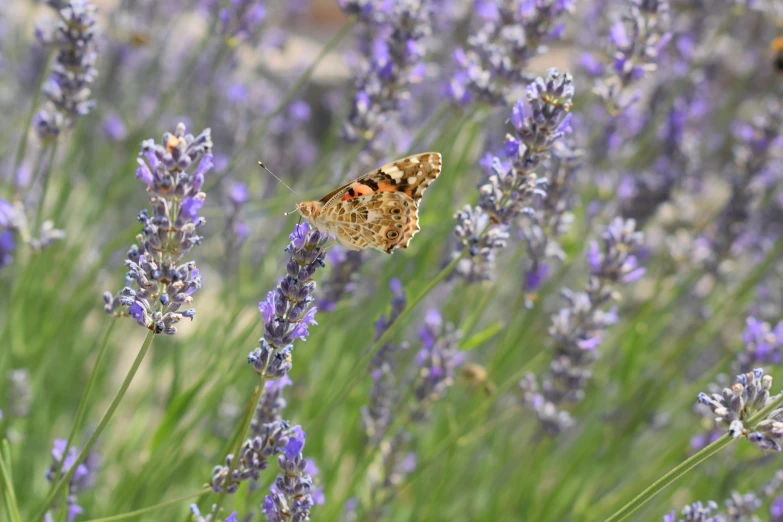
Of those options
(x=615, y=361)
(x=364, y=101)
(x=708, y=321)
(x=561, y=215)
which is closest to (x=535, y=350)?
(x=615, y=361)

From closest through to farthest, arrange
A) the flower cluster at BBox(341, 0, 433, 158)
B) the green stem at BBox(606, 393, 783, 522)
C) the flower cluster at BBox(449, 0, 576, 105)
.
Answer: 1. the green stem at BBox(606, 393, 783, 522)
2. the flower cluster at BBox(449, 0, 576, 105)
3. the flower cluster at BBox(341, 0, 433, 158)

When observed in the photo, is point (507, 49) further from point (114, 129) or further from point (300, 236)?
point (114, 129)

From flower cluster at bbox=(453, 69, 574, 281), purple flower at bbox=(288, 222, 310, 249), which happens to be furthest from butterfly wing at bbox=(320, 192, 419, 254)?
purple flower at bbox=(288, 222, 310, 249)

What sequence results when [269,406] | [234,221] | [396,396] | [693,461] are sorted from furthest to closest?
[234,221] → [396,396] → [269,406] → [693,461]

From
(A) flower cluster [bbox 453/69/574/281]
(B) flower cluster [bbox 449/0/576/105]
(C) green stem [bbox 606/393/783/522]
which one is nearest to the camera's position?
(C) green stem [bbox 606/393/783/522]

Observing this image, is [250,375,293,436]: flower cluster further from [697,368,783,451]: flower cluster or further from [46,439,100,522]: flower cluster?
[697,368,783,451]: flower cluster

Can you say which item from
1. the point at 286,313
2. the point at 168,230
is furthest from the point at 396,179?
the point at 168,230

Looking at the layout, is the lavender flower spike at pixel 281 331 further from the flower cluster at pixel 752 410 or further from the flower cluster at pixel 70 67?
the flower cluster at pixel 70 67
